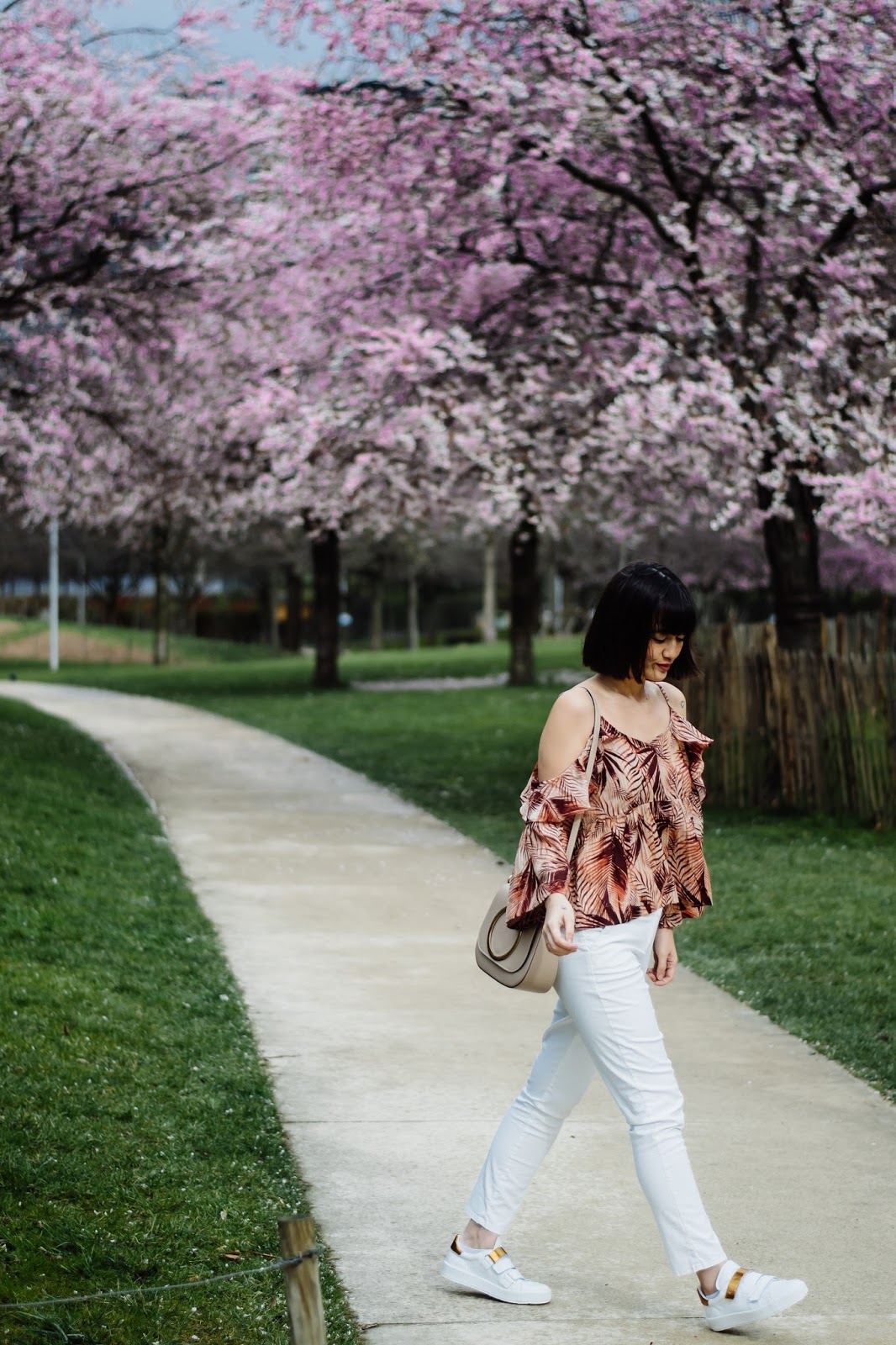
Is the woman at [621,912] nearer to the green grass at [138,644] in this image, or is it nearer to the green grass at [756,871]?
the green grass at [756,871]

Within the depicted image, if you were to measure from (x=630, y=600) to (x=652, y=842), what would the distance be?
624 millimetres

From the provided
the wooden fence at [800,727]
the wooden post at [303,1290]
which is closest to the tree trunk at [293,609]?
the wooden fence at [800,727]

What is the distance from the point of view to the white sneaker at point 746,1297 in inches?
152

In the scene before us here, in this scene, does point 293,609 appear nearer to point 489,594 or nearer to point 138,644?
point 138,644

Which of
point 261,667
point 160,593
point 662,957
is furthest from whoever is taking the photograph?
point 160,593

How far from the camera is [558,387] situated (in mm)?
14648

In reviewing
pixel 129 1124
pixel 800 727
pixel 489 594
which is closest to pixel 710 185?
pixel 800 727

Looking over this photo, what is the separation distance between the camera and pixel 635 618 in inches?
162

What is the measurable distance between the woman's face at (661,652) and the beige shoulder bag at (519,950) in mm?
168

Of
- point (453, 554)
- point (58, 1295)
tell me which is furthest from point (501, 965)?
point (453, 554)

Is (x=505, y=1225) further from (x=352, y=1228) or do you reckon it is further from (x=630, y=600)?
(x=630, y=600)

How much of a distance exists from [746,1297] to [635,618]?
1627 mm

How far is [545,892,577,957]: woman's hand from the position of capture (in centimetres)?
395

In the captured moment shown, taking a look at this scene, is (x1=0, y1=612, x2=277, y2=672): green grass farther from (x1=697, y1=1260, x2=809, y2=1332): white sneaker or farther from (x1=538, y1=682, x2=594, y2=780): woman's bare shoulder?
(x1=697, y1=1260, x2=809, y2=1332): white sneaker
